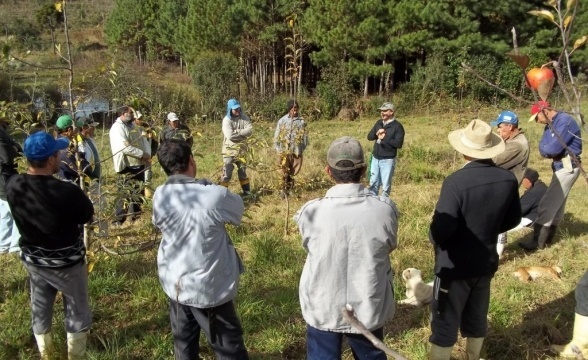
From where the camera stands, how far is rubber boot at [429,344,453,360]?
2.81 metres

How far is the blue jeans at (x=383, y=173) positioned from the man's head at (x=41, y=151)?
4142 millimetres

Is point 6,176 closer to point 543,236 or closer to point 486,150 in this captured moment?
point 486,150

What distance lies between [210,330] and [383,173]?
405cm

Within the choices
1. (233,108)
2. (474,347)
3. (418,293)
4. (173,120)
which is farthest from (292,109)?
(474,347)

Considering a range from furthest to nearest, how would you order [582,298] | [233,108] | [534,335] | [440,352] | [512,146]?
[233,108], [512,146], [534,335], [582,298], [440,352]

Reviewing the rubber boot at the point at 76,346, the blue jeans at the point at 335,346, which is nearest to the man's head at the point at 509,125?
the blue jeans at the point at 335,346

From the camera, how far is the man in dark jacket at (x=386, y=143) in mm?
5922

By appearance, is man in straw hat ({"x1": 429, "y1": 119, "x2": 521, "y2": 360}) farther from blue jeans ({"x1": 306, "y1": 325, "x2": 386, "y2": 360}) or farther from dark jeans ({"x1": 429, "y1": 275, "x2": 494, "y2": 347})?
blue jeans ({"x1": 306, "y1": 325, "x2": 386, "y2": 360})

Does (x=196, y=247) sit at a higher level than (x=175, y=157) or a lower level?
lower

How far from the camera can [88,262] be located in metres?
3.40

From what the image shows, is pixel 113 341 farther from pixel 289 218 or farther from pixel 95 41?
pixel 95 41

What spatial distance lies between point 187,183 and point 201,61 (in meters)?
20.1

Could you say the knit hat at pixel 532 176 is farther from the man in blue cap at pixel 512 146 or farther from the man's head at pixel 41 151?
the man's head at pixel 41 151

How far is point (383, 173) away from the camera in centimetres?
620
